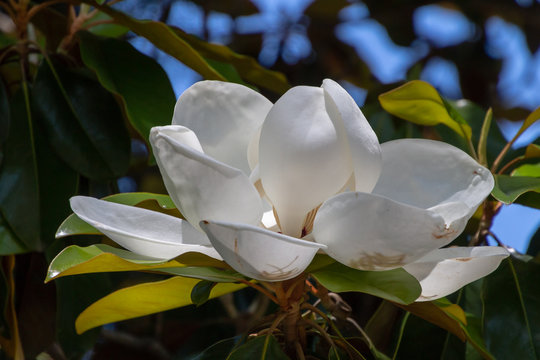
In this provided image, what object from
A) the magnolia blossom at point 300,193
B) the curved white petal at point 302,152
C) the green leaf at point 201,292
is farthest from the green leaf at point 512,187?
the green leaf at point 201,292

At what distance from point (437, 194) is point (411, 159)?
0.05 meters

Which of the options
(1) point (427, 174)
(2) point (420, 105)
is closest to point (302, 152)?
(1) point (427, 174)

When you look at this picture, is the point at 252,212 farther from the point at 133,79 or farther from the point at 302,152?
the point at 133,79

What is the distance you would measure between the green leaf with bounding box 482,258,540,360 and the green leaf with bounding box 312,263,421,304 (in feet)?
0.88

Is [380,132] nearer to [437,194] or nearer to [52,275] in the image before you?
[437,194]

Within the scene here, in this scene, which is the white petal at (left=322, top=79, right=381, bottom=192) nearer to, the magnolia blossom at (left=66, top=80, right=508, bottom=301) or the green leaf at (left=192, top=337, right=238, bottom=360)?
the magnolia blossom at (left=66, top=80, right=508, bottom=301)

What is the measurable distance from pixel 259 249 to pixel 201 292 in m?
0.15

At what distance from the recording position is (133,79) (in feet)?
3.71

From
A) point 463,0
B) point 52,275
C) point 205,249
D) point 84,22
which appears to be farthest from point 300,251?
point 463,0

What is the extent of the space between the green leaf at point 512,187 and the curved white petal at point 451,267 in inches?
4.9

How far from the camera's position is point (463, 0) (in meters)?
2.47

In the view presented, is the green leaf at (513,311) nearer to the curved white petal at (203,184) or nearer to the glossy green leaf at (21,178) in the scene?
the curved white petal at (203,184)

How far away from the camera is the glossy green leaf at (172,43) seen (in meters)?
1.02

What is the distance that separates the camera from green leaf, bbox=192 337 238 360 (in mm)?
821
